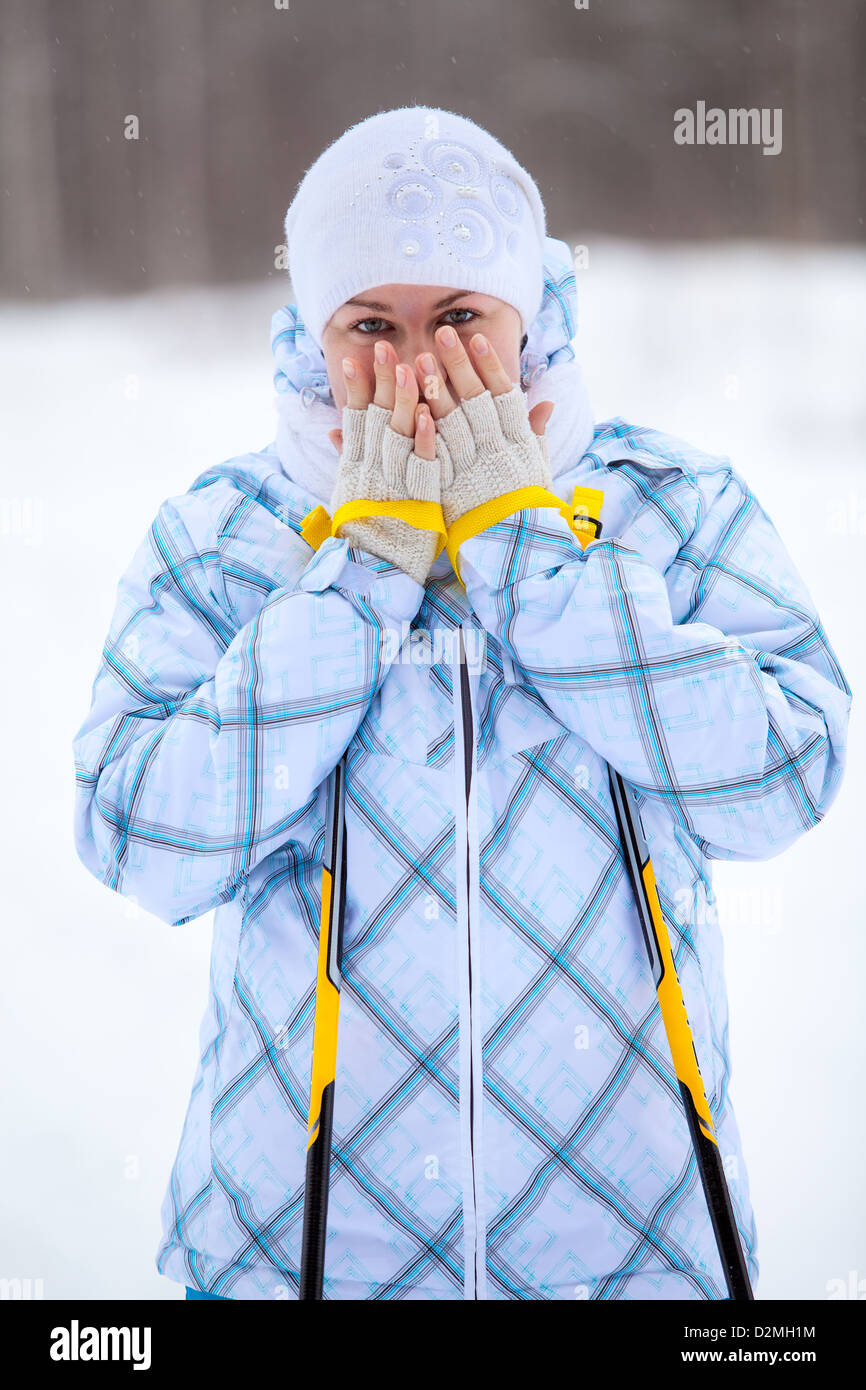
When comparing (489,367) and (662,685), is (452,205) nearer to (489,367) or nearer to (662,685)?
(489,367)

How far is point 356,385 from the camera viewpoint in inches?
34.6

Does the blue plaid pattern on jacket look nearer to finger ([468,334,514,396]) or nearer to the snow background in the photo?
finger ([468,334,514,396])

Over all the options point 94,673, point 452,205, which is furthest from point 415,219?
point 94,673

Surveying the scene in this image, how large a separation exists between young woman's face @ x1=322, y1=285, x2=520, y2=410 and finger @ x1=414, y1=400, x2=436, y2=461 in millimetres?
63

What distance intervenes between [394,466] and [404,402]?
0.04 m

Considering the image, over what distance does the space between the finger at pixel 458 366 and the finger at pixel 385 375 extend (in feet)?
0.12

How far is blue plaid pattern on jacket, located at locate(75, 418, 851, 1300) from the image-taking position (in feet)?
2.72

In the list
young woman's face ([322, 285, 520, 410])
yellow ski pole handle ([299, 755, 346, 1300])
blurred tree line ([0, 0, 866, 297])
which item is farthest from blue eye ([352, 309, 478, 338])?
blurred tree line ([0, 0, 866, 297])

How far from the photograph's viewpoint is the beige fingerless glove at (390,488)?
0.86 meters

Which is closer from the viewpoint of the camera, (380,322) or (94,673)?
(380,322)

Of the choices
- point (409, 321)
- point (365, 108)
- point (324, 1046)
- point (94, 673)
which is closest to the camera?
point (324, 1046)

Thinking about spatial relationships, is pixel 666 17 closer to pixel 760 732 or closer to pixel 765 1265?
pixel 760 732

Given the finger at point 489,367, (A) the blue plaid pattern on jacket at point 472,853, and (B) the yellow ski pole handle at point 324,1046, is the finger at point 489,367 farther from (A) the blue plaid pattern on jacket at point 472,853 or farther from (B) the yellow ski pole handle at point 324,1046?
(B) the yellow ski pole handle at point 324,1046
